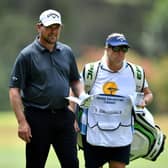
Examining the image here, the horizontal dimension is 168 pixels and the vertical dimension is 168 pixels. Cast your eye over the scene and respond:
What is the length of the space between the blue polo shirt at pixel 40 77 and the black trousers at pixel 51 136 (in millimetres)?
97

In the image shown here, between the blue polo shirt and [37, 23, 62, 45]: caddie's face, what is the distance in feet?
0.31

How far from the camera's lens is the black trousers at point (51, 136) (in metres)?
8.86

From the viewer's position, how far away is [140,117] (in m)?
9.16

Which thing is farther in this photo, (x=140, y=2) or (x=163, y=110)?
(x=140, y=2)

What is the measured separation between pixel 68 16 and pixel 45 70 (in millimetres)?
39371

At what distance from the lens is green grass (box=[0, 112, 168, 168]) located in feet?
49.5

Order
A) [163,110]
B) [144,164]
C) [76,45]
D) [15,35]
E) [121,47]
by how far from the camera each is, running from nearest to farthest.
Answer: [121,47], [144,164], [163,110], [15,35], [76,45]

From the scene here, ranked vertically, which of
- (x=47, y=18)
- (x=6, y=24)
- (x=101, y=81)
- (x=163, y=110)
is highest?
(x=47, y=18)

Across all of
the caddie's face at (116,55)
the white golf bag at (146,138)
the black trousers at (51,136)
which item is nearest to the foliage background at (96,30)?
the white golf bag at (146,138)

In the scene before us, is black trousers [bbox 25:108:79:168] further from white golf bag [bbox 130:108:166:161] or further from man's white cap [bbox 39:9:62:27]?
man's white cap [bbox 39:9:62:27]

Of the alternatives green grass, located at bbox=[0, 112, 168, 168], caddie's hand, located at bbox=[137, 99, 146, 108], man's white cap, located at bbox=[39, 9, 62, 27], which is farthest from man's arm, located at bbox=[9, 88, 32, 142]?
green grass, located at bbox=[0, 112, 168, 168]

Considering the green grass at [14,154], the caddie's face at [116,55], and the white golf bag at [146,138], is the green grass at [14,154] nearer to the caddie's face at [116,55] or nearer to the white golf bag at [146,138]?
the white golf bag at [146,138]

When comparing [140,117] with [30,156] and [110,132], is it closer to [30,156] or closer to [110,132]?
[110,132]

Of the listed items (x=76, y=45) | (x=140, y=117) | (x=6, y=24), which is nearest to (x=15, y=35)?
(x=6, y=24)
